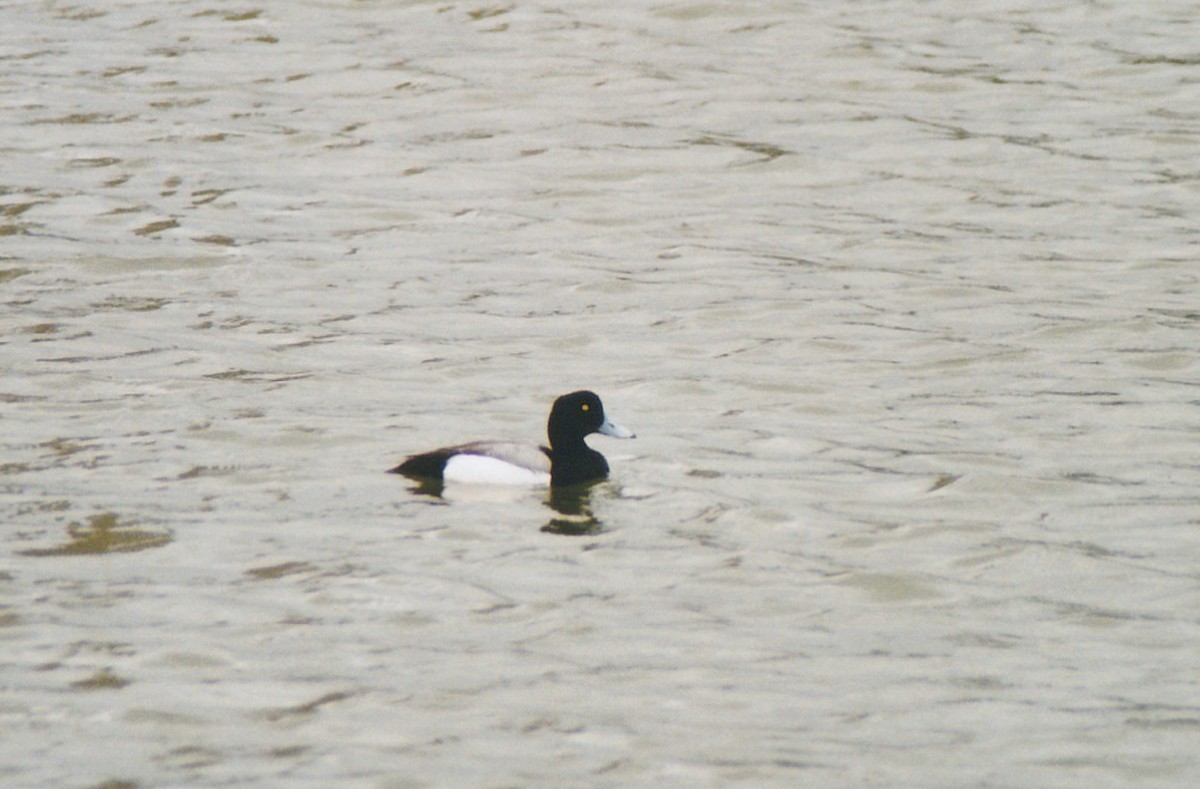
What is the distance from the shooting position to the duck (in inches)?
360

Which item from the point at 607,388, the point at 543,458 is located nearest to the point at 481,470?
the point at 543,458

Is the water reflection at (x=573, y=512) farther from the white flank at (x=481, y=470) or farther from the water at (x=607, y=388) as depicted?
the white flank at (x=481, y=470)

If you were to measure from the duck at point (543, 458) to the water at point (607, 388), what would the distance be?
0.16 meters

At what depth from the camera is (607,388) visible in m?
11.0

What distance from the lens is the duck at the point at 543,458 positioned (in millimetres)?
9141

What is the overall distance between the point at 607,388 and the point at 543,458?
59.8 inches

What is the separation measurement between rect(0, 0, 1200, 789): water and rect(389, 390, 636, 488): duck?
0.16 m

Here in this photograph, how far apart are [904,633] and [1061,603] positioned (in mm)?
760

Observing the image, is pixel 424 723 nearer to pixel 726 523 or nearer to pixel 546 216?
pixel 726 523

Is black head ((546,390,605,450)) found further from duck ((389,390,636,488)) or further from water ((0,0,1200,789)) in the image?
water ((0,0,1200,789))

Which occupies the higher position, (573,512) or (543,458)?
(543,458)

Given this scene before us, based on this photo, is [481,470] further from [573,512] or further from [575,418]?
[575,418]

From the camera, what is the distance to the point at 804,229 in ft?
46.0

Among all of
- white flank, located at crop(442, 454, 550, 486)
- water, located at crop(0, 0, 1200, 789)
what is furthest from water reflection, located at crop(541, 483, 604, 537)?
white flank, located at crop(442, 454, 550, 486)
